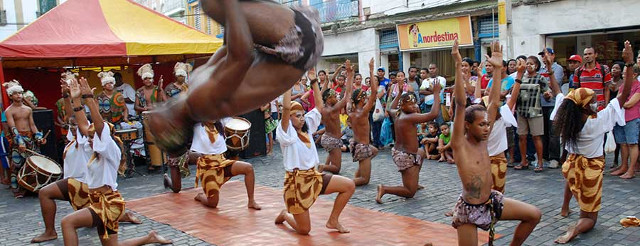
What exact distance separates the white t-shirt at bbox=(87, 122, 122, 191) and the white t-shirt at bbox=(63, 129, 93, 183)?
46 cm

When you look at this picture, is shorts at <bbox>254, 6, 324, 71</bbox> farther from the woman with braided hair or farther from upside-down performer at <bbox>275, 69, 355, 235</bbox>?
the woman with braided hair

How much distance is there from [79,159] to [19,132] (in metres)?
4.10

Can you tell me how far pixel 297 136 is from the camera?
595cm

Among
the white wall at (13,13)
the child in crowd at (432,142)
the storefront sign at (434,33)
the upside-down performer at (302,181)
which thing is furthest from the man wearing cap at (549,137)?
the white wall at (13,13)

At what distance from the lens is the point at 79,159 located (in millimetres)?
5492

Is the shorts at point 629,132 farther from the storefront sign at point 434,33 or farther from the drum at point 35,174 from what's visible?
the drum at point 35,174

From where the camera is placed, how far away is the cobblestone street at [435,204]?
17.5 feet

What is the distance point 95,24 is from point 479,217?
31.8 ft

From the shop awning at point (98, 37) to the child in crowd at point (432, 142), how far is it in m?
5.13

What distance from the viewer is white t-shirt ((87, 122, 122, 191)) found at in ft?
16.5

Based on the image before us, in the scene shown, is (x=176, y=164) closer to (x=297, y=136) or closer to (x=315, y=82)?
(x=297, y=136)

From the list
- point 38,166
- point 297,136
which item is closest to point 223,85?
point 297,136

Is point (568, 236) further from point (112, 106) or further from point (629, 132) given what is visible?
point (112, 106)

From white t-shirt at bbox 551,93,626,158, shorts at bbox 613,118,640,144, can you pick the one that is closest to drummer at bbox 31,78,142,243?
white t-shirt at bbox 551,93,626,158
